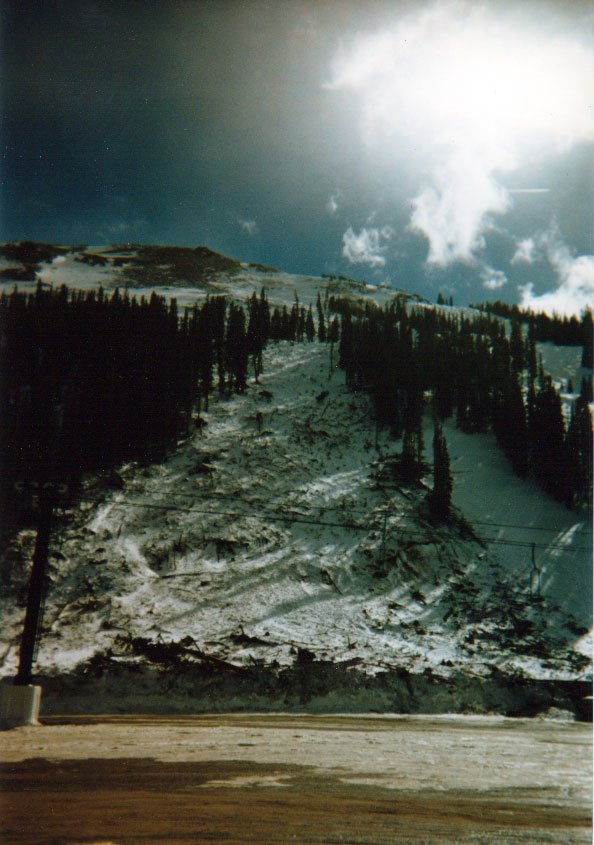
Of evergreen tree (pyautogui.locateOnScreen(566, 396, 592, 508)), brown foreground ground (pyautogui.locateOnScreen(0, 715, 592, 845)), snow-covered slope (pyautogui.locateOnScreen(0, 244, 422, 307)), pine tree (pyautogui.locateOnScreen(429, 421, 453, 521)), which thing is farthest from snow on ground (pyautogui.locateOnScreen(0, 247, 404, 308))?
brown foreground ground (pyautogui.locateOnScreen(0, 715, 592, 845))

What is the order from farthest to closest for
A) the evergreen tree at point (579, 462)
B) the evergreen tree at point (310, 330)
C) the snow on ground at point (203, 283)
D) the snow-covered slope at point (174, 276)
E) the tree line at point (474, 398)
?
the snow-covered slope at point (174, 276), the snow on ground at point (203, 283), the evergreen tree at point (310, 330), the tree line at point (474, 398), the evergreen tree at point (579, 462)

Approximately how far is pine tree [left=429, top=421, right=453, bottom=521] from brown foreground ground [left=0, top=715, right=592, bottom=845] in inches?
797

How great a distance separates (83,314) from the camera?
1854 inches

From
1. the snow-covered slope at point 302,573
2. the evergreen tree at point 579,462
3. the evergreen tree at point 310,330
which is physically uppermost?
the evergreen tree at point 310,330

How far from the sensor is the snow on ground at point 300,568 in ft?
68.2

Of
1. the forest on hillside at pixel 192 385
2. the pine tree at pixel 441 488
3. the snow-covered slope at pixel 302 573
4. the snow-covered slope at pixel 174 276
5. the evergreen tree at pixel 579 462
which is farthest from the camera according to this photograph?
the snow-covered slope at pixel 174 276

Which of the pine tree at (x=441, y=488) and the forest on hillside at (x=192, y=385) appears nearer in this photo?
the pine tree at (x=441, y=488)

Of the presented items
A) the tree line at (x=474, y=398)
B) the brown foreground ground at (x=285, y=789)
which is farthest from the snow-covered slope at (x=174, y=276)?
the brown foreground ground at (x=285, y=789)

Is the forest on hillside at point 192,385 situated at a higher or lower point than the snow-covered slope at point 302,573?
higher

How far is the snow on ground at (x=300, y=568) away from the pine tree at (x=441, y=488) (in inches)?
37.2

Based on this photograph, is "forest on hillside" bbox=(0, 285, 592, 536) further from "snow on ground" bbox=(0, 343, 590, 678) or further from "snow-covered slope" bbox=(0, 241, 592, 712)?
"snow on ground" bbox=(0, 343, 590, 678)

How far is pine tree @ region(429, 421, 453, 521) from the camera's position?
31.4 m

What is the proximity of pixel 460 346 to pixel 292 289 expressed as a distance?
48206 mm

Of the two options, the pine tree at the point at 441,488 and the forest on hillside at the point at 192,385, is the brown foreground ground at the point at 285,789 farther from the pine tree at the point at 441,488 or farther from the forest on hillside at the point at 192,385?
the pine tree at the point at 441,488
